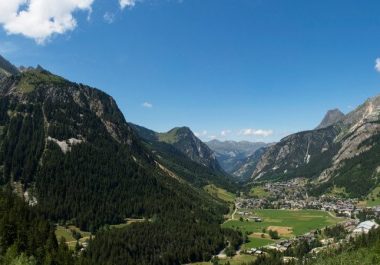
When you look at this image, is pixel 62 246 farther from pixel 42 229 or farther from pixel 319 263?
pixel 319 263

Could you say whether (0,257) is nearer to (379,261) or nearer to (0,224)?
(0,224)

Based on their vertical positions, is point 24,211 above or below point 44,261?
above

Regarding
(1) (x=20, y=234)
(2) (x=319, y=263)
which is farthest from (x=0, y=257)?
(2) (x=319, y=263)

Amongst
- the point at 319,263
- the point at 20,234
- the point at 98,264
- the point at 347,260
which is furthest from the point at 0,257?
the point at 347,260

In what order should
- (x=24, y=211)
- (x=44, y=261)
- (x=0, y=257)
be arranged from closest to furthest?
(x=0, y=257), (x=44, y=261), (x=24, y=211)

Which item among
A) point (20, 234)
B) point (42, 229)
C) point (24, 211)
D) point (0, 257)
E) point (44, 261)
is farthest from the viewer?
point (24, 211)

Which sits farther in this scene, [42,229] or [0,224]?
[42,229]

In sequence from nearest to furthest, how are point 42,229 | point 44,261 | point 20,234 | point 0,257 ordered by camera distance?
point 0,257
point 44,261
point 20,234
point 42,229

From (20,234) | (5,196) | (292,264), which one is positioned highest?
(5,196)

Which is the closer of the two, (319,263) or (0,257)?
(0,257)
